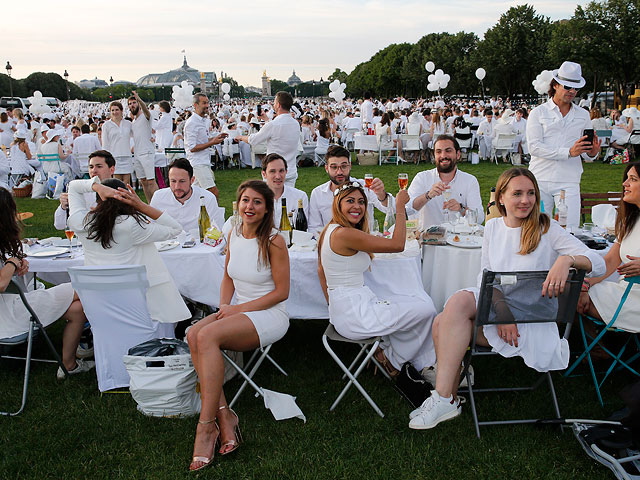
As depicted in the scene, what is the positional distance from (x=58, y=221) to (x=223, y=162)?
10826mm

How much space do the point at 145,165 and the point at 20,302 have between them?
5.53 meters

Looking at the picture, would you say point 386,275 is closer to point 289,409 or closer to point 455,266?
point 455,266

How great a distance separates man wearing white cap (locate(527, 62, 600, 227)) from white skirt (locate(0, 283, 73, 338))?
3.96m

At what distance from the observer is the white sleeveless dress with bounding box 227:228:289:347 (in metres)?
3.17

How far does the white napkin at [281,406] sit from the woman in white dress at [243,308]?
27 cm

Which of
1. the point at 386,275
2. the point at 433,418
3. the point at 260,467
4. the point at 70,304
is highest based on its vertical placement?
the point at 386,275

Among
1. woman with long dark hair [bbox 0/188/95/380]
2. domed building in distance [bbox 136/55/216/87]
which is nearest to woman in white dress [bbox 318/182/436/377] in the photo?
woman with long dark hair [bbox 0/188/95/380]

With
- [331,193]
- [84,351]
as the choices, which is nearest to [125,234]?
[84,351]

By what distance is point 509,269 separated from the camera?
3.14m

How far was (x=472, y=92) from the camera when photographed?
2147 inches

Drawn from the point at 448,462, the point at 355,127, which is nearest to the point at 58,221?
the point at 448,462

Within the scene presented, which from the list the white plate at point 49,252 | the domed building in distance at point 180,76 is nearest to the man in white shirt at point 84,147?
the white plate at point 49,252

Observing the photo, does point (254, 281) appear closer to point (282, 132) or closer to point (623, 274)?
point (623, 274)

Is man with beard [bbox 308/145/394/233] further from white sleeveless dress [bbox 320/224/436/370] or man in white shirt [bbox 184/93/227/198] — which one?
man in white shirt [bbox 184/93/227/198]
